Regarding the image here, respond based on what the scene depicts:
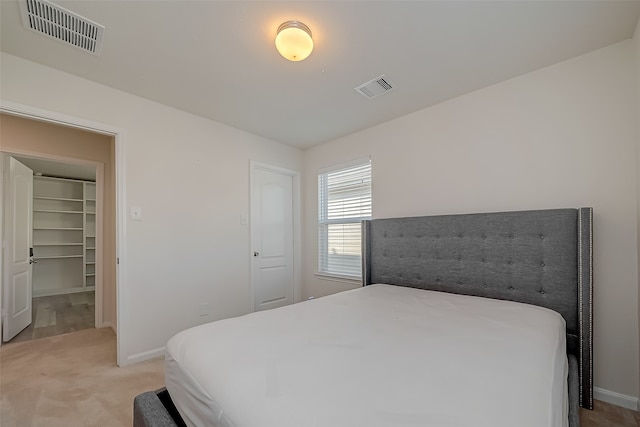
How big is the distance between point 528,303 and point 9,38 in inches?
156

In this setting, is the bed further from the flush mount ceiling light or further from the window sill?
the flush mount ceiling light

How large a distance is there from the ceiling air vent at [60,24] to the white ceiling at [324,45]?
54 millimetres

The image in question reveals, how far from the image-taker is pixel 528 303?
1.96m

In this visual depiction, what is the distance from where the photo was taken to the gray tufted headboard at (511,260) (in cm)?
176

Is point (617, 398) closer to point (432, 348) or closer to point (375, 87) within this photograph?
point (432, 348)

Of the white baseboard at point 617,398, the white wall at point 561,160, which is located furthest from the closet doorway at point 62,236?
the white baseboard at point 617,398

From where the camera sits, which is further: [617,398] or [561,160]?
[561,160]

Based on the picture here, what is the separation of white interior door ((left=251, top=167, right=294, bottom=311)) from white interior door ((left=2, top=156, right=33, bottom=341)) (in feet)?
8.34

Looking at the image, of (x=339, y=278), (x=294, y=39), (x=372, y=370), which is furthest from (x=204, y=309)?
(x=294, y=39)

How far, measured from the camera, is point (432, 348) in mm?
1165

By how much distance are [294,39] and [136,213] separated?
6.68ft

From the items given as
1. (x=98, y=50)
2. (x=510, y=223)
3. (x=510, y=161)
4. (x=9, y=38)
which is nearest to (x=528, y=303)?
(x=510, y=223)

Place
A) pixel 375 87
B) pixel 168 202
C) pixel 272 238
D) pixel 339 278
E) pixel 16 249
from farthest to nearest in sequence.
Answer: pixel 272 238 → pixel 339 278 → pixel 16 249 → pixel 168 202 → pixel 375 87

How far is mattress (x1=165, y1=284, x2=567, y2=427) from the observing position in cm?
76
